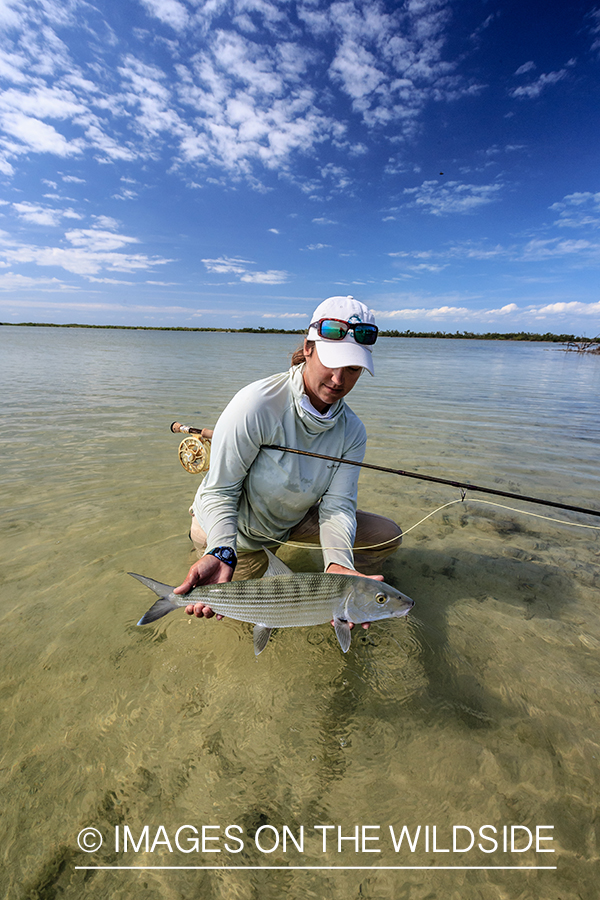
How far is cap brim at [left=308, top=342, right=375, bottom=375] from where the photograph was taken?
2.90m

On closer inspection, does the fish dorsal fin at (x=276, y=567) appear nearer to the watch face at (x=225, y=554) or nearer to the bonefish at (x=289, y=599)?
the bonefish at (x=289, y=599)

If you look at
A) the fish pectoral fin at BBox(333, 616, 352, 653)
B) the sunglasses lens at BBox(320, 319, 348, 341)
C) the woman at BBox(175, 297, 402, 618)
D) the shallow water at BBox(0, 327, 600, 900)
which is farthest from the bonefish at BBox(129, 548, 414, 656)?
the sunglasses lens at BBox(320, 319, 348, 341)

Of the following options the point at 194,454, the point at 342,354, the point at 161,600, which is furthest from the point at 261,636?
the point at 194,454

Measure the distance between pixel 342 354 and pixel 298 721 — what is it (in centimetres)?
248

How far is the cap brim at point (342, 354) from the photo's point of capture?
290 centimetres

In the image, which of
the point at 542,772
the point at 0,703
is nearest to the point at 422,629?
the point at 542,772

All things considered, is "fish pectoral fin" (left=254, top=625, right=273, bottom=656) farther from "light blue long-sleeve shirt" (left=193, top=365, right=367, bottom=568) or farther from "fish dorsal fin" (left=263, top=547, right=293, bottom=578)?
"light blue long-sleeve shirt" (left=193, top=365, right=367, bottom=568)

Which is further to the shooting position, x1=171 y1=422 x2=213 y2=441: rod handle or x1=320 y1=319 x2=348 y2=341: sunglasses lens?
x1=171 y1=422 x2=213 y2=441: rod handle

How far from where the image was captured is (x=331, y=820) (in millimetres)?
2178

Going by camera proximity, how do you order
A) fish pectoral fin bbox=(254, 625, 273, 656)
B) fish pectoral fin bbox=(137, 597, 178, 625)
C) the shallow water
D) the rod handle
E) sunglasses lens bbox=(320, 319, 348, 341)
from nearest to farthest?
the shallow water
fish pectoral fin bbox=(137, 597, 178, 625)
fish pectoral fin bbox=(254, 625, 273, 656)
sunglasses lens bbox=(320, 319, 348, 341)
the rod handle

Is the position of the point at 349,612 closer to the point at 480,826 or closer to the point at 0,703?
the point at 480,826

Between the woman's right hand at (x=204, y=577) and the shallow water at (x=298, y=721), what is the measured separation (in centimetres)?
70

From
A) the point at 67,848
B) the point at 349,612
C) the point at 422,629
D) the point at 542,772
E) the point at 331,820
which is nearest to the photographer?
the point at 67,848

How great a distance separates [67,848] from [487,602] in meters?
3.63
